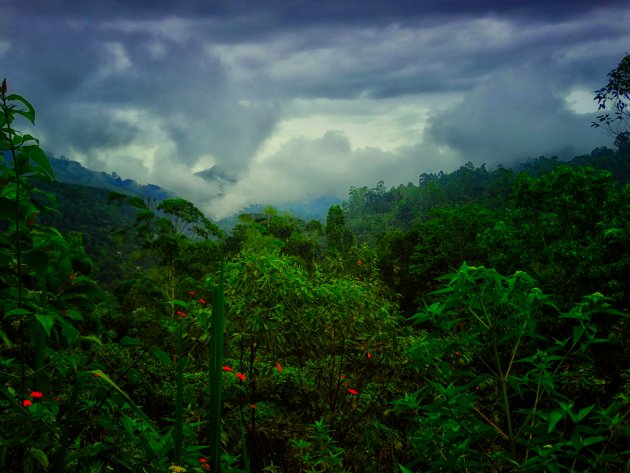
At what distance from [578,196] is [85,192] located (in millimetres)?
67939

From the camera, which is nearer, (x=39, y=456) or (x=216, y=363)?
(x=216, y=363)

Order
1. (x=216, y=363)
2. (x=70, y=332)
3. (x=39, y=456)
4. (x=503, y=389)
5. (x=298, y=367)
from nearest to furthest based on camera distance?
(x=216, y=363), (x=39, y=456), (x=70, y=332), (x=503, y=389), (x=298, y=367)

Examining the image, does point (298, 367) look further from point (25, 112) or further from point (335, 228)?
point (335, 228)

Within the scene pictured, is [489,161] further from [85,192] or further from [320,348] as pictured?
[320,348]

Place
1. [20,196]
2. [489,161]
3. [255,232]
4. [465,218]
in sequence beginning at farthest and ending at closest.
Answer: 1. [489,161]
2. [255,232]
3. [465,218]
4. [20,196]

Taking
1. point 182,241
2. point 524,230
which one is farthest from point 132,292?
point 524,230

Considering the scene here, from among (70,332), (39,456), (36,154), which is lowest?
(39,456)

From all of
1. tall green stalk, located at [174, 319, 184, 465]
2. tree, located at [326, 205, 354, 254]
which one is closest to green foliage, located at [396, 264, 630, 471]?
tall green stalk, located at [174, 319, 184, 465]

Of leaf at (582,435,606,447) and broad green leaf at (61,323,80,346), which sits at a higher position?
broad green leaf at (61,323,80,346)

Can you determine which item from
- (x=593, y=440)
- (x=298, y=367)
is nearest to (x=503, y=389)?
(x=593, y=440)

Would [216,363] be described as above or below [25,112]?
below

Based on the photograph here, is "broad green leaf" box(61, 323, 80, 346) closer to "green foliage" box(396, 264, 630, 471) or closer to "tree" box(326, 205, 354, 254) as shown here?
"green foliage" box(396, 264, 630, 471)

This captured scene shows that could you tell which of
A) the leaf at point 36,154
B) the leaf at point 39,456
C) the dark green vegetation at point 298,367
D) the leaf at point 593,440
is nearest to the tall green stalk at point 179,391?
the dark green vegetation at point 298,367

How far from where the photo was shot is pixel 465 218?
67.6ft
